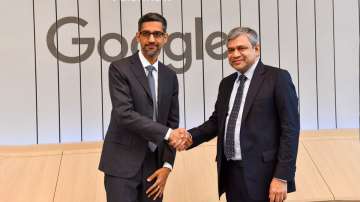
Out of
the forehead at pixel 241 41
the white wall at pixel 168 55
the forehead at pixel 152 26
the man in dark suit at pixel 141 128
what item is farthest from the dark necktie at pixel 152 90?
the white wall at pixel 168 55

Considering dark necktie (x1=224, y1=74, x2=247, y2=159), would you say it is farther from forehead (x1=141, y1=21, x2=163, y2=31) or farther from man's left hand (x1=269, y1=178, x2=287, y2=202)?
forehead (x1=141, y1=21, x2=163, y2=31)

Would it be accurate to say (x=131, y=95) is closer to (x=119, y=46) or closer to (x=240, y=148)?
(x=240, y=148)

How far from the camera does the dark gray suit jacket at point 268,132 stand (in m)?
2.39

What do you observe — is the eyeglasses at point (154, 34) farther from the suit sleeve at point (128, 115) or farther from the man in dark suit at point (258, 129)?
the man in dark suit at point (258, 129)

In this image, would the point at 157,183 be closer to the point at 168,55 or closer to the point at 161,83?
the point at 161,83

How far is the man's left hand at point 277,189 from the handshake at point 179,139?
0.59m

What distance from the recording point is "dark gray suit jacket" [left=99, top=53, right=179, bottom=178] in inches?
96.4

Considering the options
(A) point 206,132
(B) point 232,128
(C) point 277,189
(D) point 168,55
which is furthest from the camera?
(D) point 168,55

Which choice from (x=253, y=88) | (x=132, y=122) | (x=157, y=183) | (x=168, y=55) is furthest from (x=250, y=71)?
(x=168, y=55)

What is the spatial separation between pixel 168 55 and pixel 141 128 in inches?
78.7

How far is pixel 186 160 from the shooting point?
4.05 m

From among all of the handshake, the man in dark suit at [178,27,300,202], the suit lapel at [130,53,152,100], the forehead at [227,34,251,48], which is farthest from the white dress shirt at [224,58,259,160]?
the suit lapel at [130,53,152,100]

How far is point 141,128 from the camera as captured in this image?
242 centimetres

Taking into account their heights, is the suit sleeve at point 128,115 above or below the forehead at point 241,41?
below
